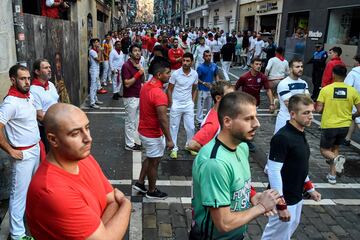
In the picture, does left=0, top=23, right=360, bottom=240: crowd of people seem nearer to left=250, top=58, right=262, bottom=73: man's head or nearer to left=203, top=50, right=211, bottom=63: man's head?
left=250, top=58, right=262, bottom=73: man's head

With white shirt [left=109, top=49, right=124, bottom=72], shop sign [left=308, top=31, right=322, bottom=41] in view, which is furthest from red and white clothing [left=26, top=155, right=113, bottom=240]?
shop sign [left=308, top=31, right=322, bottom=41]

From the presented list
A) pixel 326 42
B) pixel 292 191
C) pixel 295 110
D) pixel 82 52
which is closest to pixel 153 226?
pixel 292 191

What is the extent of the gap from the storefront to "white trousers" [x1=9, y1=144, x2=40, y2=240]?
44.0ft

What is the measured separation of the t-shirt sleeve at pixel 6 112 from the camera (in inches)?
144

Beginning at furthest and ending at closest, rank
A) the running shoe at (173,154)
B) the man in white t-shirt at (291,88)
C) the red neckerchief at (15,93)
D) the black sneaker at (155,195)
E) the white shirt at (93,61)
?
1. the white shirt at (93,61)
2. the running shoe at (173,154)
3. the man in white t-shirt at (291,88)
4. the black sneaker at (155,195)
5. the red neckerchief at (15,93)

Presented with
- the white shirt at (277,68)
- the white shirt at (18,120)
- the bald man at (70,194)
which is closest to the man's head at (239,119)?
the bald man at (70,194)

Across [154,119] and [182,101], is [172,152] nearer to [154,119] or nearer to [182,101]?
[182,101]

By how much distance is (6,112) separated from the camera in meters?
3.69

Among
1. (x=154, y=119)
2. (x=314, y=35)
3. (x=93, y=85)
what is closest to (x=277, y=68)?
(x=93, y=85)

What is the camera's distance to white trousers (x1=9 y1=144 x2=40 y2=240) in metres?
3.85

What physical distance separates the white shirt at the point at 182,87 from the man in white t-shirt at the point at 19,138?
359 cm

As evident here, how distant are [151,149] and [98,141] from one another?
3119 millimetres

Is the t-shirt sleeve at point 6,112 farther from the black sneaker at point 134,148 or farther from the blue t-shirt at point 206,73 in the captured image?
the blue t-shirt at point 206,73

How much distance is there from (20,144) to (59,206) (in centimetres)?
241
